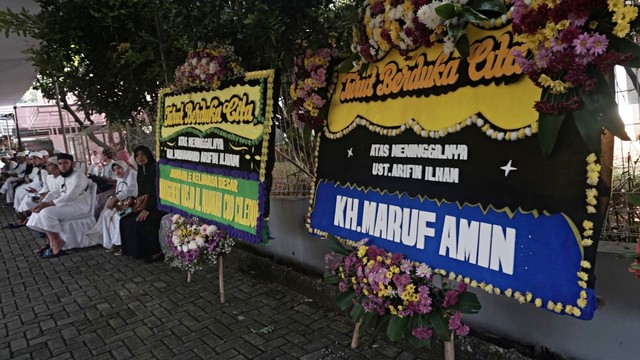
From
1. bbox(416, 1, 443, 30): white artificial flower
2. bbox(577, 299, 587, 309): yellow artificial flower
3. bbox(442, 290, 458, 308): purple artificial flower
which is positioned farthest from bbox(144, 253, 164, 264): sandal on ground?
bbox(577, 299, 587, 309): yellow artificial flower

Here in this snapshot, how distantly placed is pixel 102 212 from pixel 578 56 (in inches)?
293

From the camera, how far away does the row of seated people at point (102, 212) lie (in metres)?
6.01

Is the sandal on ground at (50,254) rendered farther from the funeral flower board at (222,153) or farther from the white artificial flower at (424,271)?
the white artificial flower at (424,271)

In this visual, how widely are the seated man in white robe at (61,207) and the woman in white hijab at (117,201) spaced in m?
0.59

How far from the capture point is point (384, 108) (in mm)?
2693

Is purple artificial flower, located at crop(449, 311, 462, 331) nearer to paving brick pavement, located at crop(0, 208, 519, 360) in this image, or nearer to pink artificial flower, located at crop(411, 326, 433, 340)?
pink artificial flower, located at crop(411, 326, 433, 340)

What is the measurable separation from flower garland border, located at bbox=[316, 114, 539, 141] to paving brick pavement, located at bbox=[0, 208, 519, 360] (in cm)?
174

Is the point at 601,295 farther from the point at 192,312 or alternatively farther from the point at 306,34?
the point at 192,312

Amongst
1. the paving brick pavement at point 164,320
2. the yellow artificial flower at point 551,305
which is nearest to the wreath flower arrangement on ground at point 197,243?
the paving brick pavement at point 164,320

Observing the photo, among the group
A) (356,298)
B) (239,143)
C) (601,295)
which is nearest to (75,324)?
(239,143)

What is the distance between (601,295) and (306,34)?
8.35ft

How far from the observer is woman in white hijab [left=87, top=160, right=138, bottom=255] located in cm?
665

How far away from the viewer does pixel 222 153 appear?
388cm

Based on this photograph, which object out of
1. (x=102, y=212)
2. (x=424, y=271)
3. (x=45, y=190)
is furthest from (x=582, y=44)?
(x=45, y=190)
